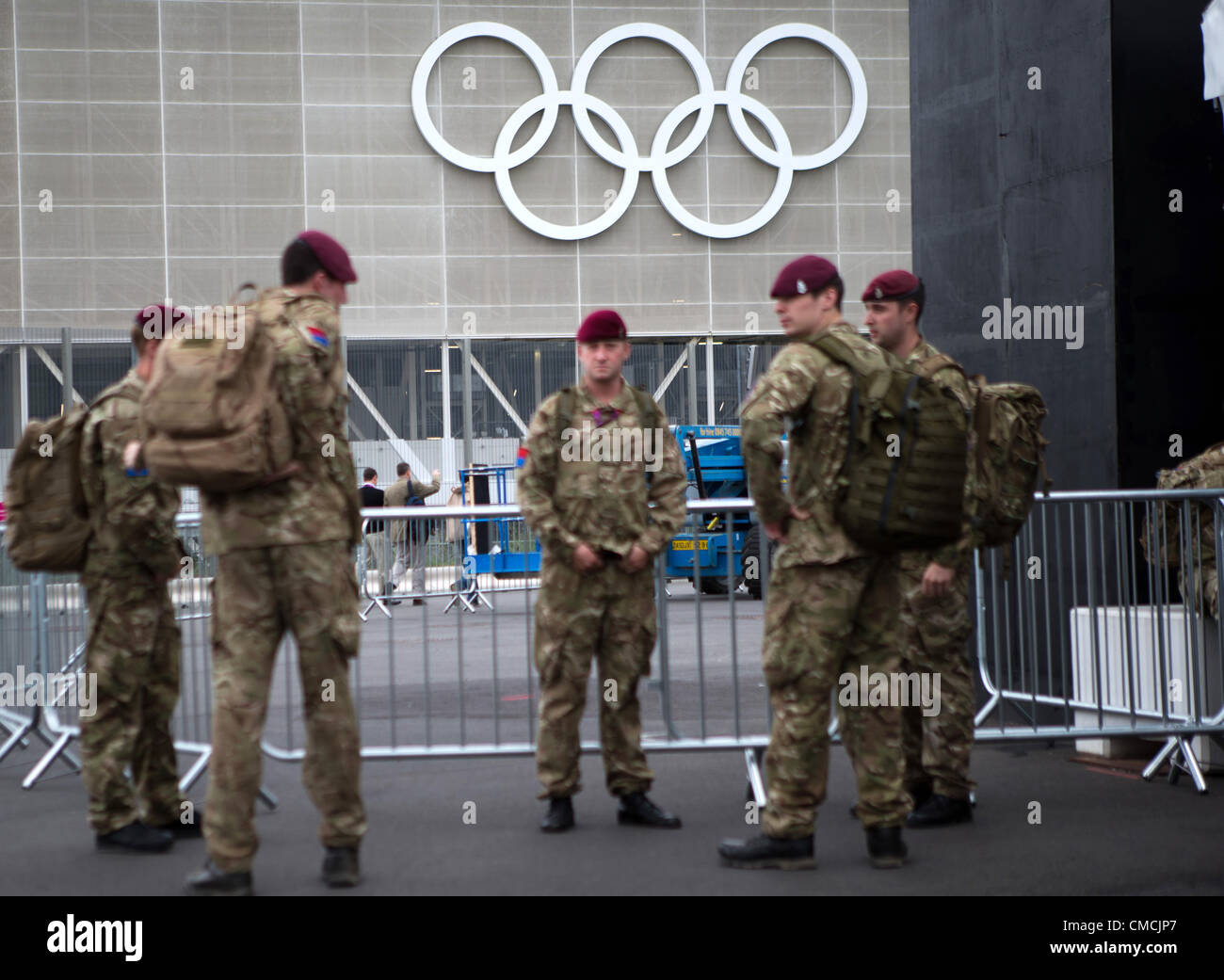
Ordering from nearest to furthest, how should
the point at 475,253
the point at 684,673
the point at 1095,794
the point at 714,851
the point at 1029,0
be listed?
the point at 714,851, the point at 1095,794, the point at 1029,0, the point at 684,673, the point at 475,253

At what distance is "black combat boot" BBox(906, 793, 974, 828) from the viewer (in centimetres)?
572

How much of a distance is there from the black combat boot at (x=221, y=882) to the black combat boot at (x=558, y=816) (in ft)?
4.99

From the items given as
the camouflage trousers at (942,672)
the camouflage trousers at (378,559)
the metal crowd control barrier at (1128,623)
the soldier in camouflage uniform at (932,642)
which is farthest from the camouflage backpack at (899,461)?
the camouflage trousers at (378,559)

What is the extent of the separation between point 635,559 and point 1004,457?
1818mm

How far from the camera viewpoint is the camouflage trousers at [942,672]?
5734mm

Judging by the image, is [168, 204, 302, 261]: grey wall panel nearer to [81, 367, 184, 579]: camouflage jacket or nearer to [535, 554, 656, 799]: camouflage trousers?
[81, 367, 184, 579]: camouflage jacket

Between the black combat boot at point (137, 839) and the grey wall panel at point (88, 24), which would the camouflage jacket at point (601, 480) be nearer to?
the black combat boot at point (137, 839)

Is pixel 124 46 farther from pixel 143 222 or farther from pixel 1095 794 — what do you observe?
pixel 1095 794

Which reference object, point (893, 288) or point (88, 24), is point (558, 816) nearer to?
point (893, 288)

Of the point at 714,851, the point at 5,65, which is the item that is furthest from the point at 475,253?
the point at 714,851

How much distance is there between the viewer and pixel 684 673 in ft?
35.1

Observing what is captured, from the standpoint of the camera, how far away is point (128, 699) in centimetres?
554

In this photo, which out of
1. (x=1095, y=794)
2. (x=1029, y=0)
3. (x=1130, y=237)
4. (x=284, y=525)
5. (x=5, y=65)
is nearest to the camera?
(x=284, y=525)

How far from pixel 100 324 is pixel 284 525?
2883cm
